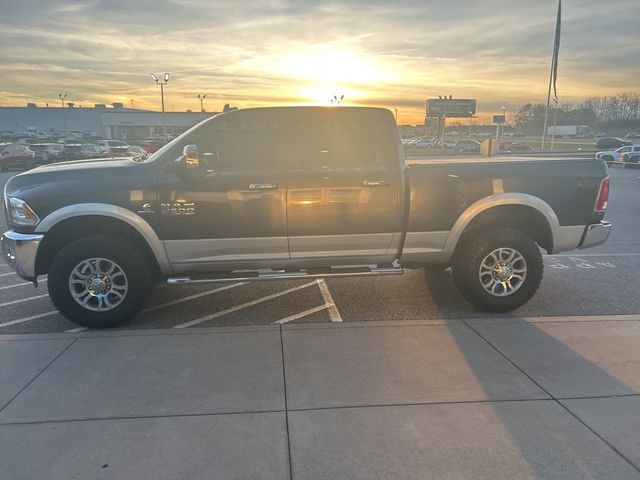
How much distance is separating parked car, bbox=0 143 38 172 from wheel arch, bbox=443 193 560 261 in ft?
95.9

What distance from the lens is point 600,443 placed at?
312 cm

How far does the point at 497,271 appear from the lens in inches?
212

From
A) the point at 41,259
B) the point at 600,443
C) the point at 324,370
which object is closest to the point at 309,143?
the point at 324,370

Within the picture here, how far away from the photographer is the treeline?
115188 millimetres

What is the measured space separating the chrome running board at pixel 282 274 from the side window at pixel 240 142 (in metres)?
1.06

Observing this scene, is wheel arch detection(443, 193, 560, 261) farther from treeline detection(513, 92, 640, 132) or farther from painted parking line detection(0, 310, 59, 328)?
treeline detection(513, 92, 640, 132)

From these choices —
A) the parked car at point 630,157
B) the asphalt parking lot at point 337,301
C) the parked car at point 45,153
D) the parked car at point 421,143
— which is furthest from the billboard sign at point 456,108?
the asphalt parking lot at point 337,301

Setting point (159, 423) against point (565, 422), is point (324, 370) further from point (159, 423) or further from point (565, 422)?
point (565, 422)

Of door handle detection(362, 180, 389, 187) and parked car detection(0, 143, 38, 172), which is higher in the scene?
door handle detection(362, 180, 389, 187)

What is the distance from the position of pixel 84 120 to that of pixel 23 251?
115792mm

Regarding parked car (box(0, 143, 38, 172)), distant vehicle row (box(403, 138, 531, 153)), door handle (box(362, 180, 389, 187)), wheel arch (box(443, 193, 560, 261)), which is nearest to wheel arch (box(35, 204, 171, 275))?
door handle (box(362, 180, 389, 187))

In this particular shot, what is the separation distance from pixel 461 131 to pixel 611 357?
124 metres

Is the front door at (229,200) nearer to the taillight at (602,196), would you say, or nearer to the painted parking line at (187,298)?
the painted parking line at (187,298)

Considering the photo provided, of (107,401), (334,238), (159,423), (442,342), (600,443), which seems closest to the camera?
(600,443)
